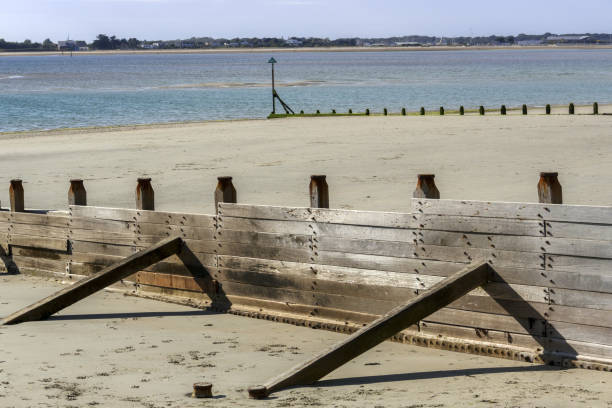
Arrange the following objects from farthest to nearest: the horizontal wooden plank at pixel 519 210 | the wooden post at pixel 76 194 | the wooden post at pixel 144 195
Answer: the wooden post at pixel 76 194 → the wooden post at pixel 144 195 → the horizontal wooden plank at pixel 519 210

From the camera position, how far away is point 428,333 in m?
9.41

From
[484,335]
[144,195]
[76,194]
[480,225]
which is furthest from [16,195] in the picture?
[484,335]

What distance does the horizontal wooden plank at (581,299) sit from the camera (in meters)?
8.21

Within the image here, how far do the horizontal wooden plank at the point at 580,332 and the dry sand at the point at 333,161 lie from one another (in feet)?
23.4

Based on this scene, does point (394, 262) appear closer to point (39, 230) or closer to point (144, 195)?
point (144, 195)

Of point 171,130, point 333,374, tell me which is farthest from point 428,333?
point 171,130

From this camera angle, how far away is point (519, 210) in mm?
8672

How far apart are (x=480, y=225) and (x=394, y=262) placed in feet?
3.38

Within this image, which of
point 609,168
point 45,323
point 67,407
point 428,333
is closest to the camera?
point 67,407

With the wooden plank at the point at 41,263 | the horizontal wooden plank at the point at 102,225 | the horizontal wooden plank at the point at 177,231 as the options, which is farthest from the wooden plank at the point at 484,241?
the wooden plank at the point at 41,263

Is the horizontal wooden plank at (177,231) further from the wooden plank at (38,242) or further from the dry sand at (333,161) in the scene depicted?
the dry sand at (333,161)

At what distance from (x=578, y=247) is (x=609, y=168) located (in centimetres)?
1276

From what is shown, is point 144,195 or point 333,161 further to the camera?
point 333,161

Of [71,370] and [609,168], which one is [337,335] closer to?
[71,370]
